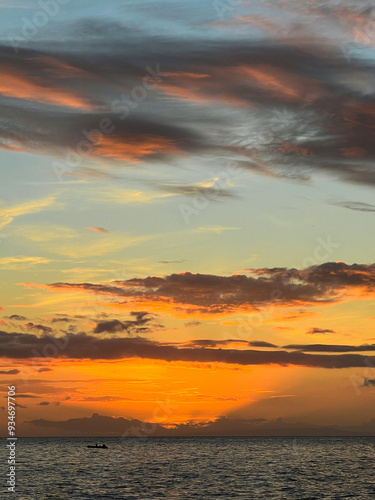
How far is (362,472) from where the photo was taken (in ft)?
472

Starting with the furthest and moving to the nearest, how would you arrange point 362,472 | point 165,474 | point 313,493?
point 362,472, point 165,474, point 313,493

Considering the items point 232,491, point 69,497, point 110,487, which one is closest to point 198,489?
point 232,491

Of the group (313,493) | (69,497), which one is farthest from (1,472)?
(313,493)

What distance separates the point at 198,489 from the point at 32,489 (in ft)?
86.6

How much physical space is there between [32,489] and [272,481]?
42.7 metres

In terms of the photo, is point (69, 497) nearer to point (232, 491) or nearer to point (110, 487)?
point (110, 487)

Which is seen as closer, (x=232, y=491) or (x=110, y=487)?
(x=232, y=491)

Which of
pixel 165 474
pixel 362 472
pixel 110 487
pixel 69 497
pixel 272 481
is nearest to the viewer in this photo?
pixel 69 497

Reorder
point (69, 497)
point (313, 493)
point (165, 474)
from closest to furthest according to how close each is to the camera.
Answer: point (69, 497) < point (313, 493) < point (165, 474)

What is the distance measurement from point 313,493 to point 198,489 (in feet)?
58.6

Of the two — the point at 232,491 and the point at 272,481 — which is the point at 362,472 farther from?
the point at 232,491

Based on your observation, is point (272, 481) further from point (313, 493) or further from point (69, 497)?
point (69, 497)

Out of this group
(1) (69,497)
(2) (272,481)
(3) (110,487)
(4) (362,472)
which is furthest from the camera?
(4) (362,472)

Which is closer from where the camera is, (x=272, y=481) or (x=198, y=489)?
(x=198, y=489)
